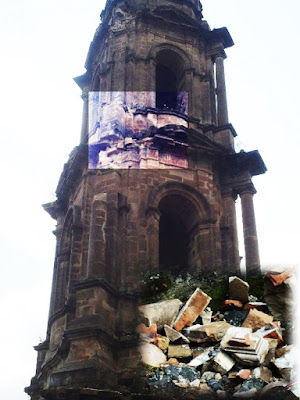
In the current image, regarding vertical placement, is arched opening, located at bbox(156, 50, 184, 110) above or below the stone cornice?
above

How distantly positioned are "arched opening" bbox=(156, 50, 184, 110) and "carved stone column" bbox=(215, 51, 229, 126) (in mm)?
1252

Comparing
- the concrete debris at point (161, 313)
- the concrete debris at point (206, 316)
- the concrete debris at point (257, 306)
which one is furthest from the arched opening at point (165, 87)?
the concrete debris at point (257, 306)

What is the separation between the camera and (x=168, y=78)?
22688 mm

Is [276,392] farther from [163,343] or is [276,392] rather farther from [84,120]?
[84,120]

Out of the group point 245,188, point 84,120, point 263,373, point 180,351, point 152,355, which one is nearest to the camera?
point 263,373

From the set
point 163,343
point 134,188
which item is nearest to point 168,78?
point 134,188

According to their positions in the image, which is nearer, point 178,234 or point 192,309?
point 192,309

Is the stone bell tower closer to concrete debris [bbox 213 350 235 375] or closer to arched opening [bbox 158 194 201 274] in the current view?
arched opening [bbox 158 194 201 274]

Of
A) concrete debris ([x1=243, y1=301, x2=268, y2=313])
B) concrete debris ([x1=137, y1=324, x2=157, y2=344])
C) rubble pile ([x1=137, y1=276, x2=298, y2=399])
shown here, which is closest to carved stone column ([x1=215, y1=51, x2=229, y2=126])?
Answer: rubble pile ([x1=137, y1=276, x2=298, y2=399])

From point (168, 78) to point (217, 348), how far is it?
1332 cm

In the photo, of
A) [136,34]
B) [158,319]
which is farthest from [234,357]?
[136,34]

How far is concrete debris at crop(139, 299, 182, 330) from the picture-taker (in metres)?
13.1

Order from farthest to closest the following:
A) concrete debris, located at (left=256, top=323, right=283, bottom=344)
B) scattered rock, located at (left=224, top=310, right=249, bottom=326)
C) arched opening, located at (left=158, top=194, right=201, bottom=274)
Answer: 1. arched opening, located at (left=158, top=194, right=201, bottom=274)
2. scattered rock, located at (left=224, top=310, right=249, bottom=326)
3. concrete debris, located at (left=256, top=323, right=283, bottom=344)

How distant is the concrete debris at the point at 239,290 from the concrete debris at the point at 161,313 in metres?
1.17
